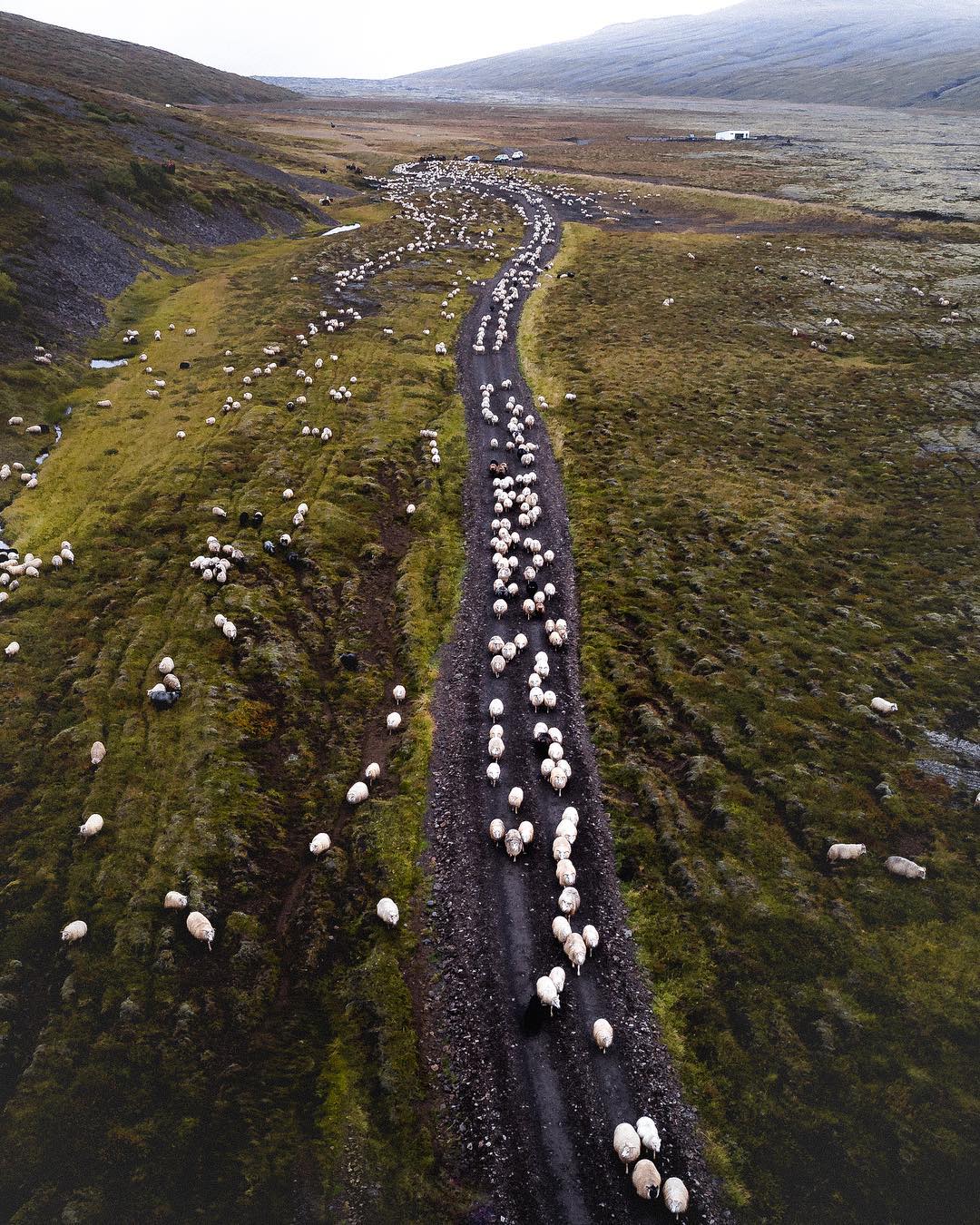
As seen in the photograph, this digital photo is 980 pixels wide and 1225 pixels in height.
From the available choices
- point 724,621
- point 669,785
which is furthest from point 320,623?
point 724,621

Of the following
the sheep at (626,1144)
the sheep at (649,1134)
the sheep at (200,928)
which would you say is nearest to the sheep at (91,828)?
the sheep at (200,928)

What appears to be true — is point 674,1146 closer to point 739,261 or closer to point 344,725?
point 344,725

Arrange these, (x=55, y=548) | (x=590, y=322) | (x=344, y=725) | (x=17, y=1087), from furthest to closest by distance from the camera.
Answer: (x=590, y=322), (x=55, y=548), (x=344, y=725), (x=17, y=1087)

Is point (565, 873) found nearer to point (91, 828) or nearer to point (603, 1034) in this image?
point (603, 1034)

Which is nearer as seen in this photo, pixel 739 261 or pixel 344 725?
pixel 344 725

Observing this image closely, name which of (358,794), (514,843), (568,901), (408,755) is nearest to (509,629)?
(408,755)

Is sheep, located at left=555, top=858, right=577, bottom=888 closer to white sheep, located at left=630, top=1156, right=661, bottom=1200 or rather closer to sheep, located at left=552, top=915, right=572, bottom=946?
sheep, located at left=552, top=915, right=572, bottom=946
